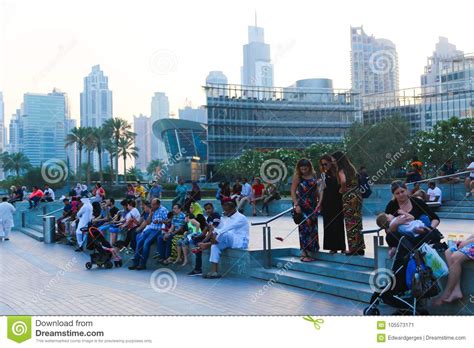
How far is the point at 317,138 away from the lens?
87.7 meters

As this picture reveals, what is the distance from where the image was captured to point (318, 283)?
761 centimetres

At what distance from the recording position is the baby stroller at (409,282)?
5508mm

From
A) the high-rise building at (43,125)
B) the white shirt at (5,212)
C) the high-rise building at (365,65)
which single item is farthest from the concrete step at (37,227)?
the high-rise building at (365,65)

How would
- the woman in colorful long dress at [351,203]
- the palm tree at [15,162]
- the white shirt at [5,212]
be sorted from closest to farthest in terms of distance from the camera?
the woman in colorful long dress at [351,203] < the white shirt at [5,212] < the palm tree at [15,162]

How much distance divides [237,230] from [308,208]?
141 cm

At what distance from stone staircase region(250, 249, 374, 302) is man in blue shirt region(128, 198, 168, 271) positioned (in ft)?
8.77

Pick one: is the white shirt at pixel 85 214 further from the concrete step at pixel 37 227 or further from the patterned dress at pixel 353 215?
the patterned dress at pixel 353 215

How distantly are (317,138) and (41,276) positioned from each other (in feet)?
260

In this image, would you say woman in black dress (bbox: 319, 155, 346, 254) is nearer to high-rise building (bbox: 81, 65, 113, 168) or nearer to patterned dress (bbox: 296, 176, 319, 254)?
patterned dress (bbox: 296, 176, 319, 254)

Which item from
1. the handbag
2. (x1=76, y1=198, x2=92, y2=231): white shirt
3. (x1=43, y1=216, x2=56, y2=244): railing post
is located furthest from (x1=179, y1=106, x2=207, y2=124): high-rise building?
the handbag

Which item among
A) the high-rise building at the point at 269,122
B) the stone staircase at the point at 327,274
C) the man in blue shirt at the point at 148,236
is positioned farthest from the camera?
the high-rise building at the point at 269,122

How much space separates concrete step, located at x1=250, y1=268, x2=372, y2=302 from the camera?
696 centimetres
